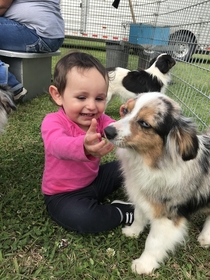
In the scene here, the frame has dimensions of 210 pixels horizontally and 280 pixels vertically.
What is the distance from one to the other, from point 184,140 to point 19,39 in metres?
3.82

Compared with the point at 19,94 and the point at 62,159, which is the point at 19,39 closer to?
the point at 19,94

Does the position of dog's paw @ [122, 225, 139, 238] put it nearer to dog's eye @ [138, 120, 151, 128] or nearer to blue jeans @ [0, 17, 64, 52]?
→ dog's eye @ [138, 120, 151, 128]

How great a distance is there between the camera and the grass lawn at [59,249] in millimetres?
1913

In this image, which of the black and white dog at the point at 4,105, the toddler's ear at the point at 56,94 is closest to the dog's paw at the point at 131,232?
the toddler's ear at the point at 56,94

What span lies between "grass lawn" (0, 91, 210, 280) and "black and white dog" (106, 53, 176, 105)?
3.13 meters

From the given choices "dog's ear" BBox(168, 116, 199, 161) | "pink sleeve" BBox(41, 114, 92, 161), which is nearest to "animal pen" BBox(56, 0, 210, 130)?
"dog's ear" BBox(168, 116, 199, 161)

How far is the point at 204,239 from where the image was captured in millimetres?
2258

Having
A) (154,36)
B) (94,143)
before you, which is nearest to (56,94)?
(94,143)

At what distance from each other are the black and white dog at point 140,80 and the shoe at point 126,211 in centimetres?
337

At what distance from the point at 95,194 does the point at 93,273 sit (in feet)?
2.37

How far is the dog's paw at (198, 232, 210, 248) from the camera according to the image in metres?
2.24

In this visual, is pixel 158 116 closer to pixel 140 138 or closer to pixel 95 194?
pixel 140 138

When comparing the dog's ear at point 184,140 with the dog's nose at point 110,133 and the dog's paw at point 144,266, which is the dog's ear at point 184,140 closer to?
the dog's nose at point 110,133

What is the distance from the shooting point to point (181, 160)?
1817mm
